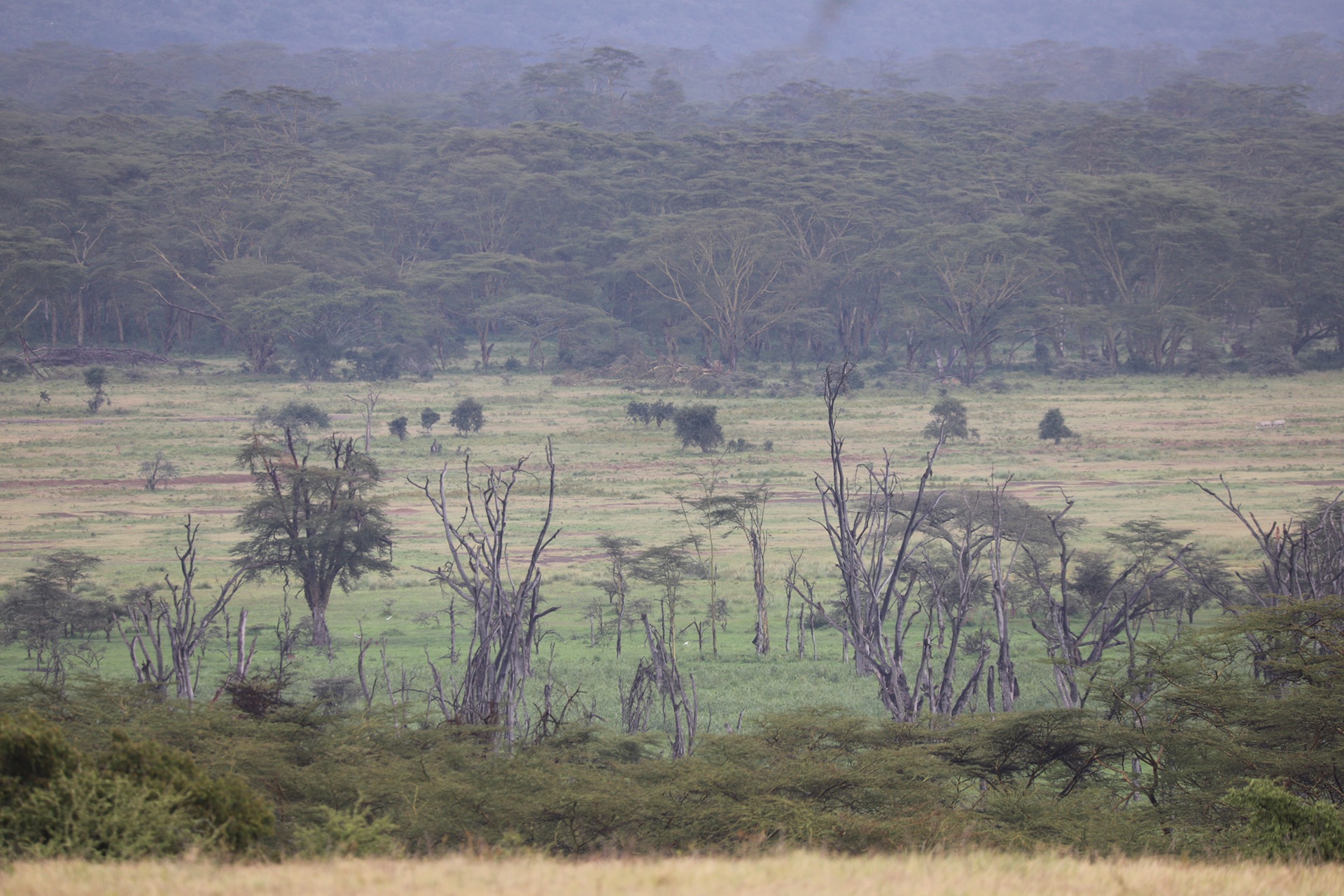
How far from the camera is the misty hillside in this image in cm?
17600

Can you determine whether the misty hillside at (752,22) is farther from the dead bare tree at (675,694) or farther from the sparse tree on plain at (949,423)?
the dead bare tree at (675,694)

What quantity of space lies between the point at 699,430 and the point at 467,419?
736 cm

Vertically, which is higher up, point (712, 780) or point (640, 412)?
point (640, 412)

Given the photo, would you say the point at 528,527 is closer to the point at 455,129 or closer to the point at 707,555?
the point at 707,555

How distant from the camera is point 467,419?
37188 millimetres

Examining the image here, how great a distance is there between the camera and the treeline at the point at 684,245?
51.4 metres

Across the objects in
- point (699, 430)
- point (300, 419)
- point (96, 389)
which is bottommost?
point (699, 430)

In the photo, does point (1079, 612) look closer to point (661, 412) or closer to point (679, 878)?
point (679, 878)

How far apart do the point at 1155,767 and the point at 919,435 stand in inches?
1148

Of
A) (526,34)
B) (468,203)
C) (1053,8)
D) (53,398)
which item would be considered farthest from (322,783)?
(1053,8)

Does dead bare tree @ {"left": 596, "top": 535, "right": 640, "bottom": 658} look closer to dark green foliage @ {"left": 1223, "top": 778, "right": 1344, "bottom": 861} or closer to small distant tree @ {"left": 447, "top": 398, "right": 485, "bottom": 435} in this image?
dark green foliage @ {"left": 1223, "top": 778, "right": 1344, "bottom": 861}

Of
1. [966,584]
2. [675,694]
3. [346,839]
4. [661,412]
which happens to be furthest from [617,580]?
[661,412]

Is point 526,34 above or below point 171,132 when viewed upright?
above

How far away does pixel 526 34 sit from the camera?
186 m
